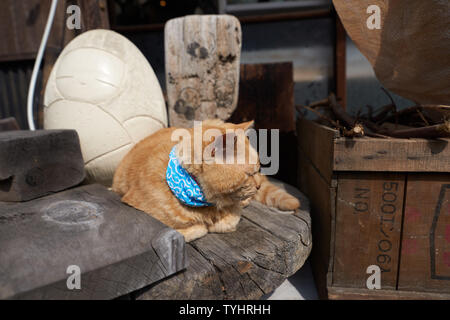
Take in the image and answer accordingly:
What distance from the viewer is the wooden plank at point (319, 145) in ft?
3.75

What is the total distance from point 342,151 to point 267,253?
50 cm

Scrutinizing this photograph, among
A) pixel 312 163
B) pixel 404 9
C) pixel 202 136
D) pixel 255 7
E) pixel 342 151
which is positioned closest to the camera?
pixel 202 136

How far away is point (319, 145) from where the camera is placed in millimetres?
1339

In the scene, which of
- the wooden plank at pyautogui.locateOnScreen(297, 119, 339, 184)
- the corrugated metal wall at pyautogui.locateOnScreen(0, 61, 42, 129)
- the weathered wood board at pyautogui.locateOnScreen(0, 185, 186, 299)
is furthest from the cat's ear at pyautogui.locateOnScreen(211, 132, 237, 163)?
the corrugated metal wall at pyautogui.locateOnScreen(0, 61, 42, 129)

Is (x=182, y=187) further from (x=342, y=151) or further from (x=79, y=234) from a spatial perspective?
(x=342, y=151)

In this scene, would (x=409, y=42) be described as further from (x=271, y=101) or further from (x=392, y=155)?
(x=271, y=101)

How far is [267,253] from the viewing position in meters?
1.00

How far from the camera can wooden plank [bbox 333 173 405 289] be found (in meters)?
1.12

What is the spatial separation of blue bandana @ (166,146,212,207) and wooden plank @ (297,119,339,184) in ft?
1.84

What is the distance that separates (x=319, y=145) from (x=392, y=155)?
1.12 ft

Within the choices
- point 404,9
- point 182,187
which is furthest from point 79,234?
point 404,9

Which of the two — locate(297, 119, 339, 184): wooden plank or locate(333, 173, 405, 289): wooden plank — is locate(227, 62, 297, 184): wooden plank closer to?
locate(297, 119, 339, 184): wooden plank

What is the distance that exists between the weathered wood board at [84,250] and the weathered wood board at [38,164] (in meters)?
0.13

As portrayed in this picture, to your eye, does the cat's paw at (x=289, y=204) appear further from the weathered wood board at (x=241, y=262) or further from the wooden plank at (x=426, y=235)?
the wooden plank at (x=426, y=235)
